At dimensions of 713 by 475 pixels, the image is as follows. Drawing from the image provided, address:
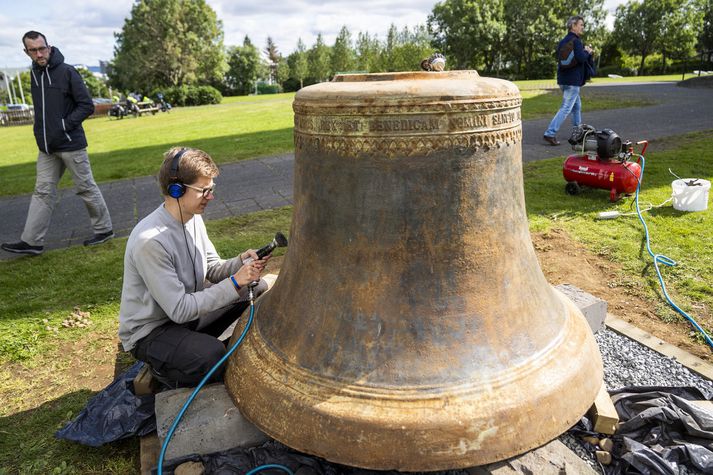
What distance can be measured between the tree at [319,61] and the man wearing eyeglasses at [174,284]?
167 feet

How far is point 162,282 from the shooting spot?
2.65 meters

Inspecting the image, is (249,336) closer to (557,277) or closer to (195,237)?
(195,237)

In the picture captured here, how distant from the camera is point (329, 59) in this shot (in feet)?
172

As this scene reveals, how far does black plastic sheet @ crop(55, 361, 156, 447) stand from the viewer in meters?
2.80

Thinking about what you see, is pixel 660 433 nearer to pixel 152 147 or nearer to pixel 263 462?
pixel 263 462

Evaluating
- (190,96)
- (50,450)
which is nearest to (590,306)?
(50,450)

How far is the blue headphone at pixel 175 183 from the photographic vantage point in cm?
264

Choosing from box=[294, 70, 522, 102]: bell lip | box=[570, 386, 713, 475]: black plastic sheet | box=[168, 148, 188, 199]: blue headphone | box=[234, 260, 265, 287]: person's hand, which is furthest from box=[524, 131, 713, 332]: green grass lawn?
box=[168, 148, 188, 199]: blue headphone

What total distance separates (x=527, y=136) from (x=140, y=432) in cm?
1005

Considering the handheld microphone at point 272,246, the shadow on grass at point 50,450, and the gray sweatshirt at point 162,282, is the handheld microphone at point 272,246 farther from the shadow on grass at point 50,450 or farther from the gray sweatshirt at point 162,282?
the shadow on grass at point 50,450

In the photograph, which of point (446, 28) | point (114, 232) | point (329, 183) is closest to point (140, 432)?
point (329, 183)

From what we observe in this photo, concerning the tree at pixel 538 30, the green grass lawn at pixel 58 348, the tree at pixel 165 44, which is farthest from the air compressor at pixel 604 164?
the tree at pixel 165 44

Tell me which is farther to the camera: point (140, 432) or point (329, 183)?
point (140, 432)

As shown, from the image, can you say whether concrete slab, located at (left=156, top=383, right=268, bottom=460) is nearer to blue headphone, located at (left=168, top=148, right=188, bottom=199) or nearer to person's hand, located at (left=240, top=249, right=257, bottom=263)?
person's hand, located at (left=240, top=249, right=257, bottom=263)
